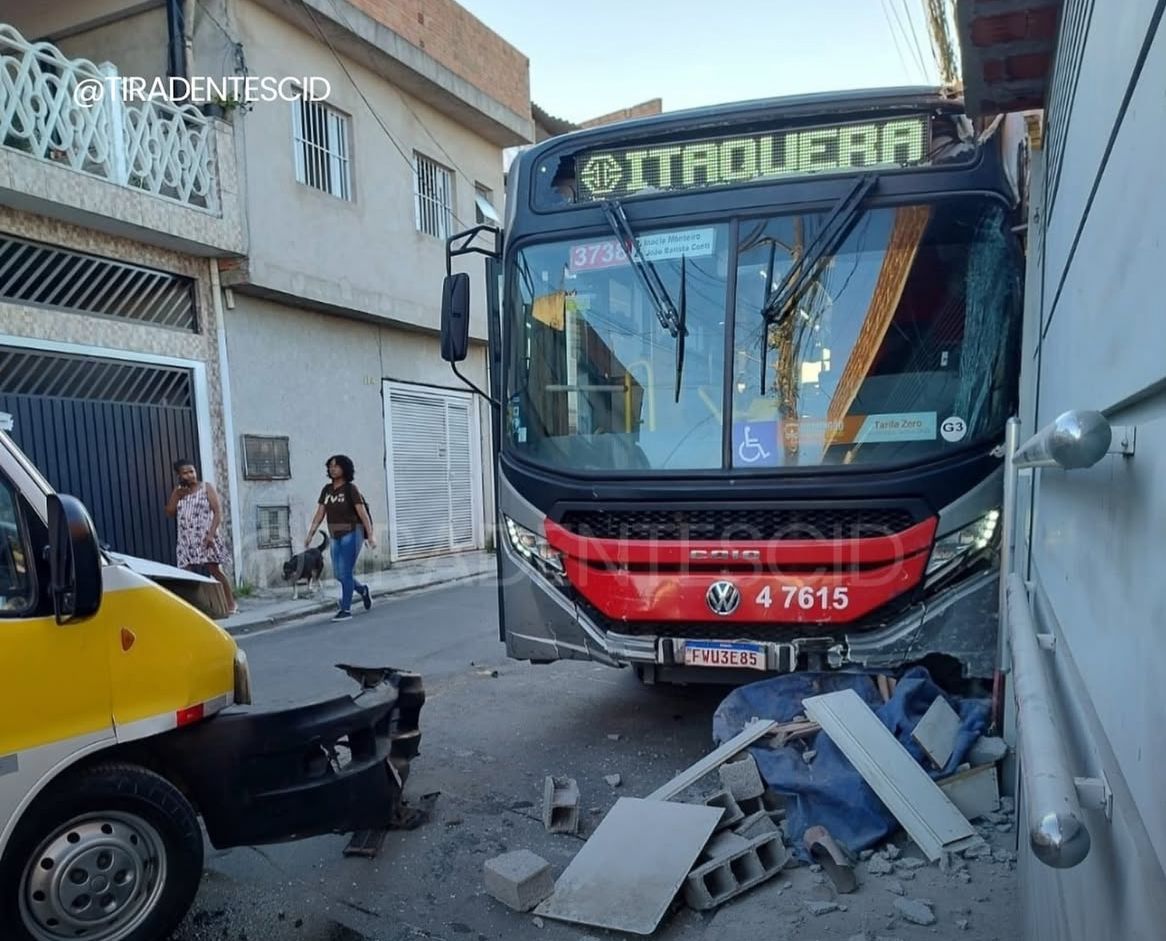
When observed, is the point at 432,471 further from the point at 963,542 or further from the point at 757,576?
the point at 963,542

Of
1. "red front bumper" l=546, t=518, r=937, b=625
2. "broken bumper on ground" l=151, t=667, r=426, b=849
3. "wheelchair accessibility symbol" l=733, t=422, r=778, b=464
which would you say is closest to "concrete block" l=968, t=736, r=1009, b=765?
"red front bumper" l=546, t=518, r=937, b=625

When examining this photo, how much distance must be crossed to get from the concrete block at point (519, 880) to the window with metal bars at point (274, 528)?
850 cm

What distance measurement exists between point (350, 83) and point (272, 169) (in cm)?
234

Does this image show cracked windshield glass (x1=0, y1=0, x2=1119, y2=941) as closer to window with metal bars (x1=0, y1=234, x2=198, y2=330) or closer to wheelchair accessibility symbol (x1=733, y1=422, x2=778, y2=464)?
wheelchair accessibility symbol (x1=733, y1=422, x2=778, y2=464)

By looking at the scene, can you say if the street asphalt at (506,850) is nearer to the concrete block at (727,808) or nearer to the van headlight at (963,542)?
the concrete block at (727,808)

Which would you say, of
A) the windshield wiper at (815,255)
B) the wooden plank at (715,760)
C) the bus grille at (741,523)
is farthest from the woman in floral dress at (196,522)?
the windshield wiper at (815,255)

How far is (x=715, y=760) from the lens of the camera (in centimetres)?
382

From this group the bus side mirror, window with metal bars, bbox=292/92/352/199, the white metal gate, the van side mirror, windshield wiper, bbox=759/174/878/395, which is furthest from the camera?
the white metal gate

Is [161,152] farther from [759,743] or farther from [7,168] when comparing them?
[759,743]

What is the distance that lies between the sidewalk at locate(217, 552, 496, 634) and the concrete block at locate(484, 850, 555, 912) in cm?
468

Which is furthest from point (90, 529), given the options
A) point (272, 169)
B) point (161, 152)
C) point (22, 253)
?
point (272, 169)

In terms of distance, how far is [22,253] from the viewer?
8.30 m

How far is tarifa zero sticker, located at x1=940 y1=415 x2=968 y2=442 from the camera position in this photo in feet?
12.4

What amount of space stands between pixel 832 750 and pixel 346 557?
6.41 metres
